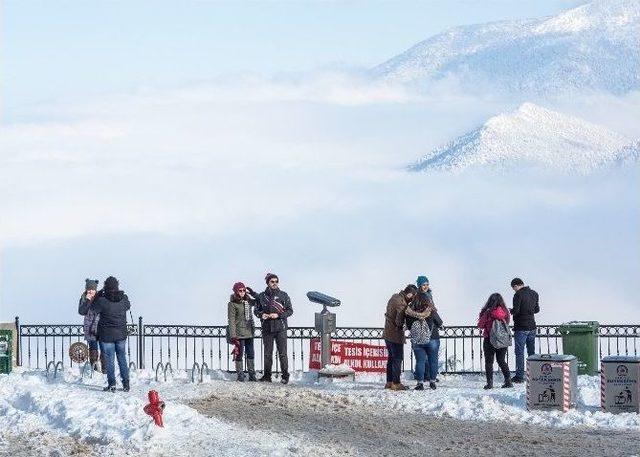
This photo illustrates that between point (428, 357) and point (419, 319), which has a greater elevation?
point (419, 319)

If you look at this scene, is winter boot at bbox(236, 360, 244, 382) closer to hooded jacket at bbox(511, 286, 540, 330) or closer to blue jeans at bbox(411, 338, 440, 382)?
blue jeans at bbox(411, 338, 440, 382)

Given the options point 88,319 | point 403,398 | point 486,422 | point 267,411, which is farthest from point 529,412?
point 88,319

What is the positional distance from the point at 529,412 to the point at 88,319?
7.97 m

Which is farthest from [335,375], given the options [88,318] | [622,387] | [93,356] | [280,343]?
[622,387]

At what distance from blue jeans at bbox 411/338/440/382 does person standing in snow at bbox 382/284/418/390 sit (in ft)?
1.11

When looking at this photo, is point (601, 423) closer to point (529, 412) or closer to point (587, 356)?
point (529, 412)

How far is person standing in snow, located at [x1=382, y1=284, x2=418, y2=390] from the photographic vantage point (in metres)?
21.5

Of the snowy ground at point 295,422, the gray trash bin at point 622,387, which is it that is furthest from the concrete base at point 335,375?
the gray trash bin at point 622,387

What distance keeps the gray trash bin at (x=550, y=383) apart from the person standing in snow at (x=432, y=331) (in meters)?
2.11

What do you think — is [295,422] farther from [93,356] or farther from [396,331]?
[93,356]

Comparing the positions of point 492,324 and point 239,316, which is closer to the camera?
point 492,324

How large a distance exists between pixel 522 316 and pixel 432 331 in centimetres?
190

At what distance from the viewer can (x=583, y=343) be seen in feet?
76.5

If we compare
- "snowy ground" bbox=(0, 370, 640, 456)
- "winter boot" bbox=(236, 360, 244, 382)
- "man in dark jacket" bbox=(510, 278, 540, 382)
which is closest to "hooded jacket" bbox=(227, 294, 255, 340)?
"winter boot" bbox=(236, 360, 244, 382)
